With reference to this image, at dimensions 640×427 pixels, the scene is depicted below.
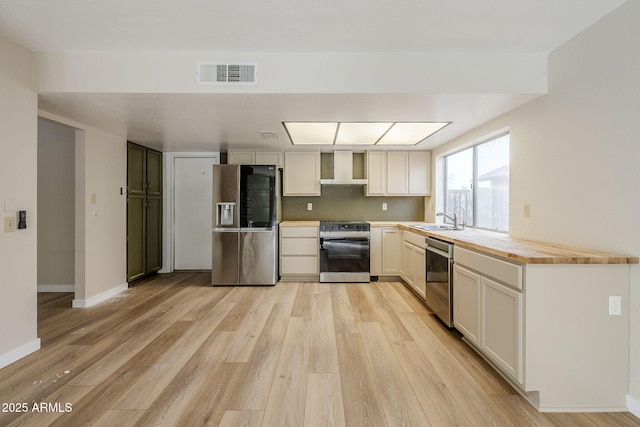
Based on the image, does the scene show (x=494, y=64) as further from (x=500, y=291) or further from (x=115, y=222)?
(x=115, y=222)

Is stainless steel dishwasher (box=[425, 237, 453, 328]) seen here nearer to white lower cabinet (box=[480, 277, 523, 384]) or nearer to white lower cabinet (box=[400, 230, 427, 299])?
white lower cabinet (box=[400, 230, 427, 299])

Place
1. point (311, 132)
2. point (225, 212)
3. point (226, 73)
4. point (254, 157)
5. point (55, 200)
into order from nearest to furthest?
point (226, 73) → point (311, 132) → point (55, 200) → point (225, 212) → point (254, 157)

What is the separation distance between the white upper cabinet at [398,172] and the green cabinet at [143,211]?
141 inches

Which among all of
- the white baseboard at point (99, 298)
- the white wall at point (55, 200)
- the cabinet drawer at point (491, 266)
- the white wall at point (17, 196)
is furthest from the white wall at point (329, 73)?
the white baseboard at point (99, 298)

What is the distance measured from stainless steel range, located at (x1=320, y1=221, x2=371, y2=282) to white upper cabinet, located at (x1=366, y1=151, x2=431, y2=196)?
81cm

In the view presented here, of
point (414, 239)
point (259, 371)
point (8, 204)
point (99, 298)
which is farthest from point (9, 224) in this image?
point (414, 239)

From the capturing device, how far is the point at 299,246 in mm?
4762

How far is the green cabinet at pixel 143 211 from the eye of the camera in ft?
14.7

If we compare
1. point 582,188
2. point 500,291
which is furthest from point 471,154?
point 500,291

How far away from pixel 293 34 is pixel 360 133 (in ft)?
6.28

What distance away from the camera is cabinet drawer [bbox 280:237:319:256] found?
4.75m

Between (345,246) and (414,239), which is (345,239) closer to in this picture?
(345,246)

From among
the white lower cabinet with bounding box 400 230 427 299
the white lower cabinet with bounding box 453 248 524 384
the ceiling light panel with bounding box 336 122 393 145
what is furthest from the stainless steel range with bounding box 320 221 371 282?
the white lower cabinet with bounding box 453 248 524 384

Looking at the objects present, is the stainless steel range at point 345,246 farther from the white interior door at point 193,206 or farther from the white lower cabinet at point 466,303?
the white interior door at point 193,206
